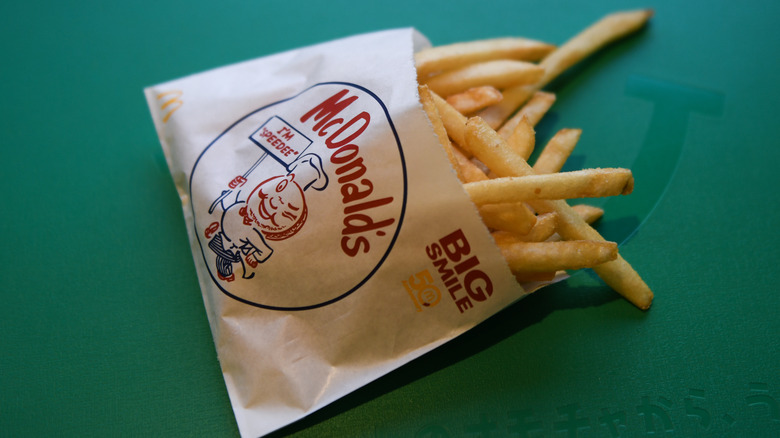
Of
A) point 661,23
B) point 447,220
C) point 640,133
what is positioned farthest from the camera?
point 661,23

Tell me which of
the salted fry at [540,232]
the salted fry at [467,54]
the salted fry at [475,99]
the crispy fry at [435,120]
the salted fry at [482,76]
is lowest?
the salted fry at [540,232]

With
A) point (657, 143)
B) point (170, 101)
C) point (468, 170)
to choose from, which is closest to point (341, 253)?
point (468, 170)

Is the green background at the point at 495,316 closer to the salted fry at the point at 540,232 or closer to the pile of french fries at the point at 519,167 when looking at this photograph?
the pile of french fries at the point at 519,167

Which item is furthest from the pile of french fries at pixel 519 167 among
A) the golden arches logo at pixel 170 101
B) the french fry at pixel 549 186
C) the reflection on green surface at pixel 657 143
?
the golden arches logo at pixel 170 101

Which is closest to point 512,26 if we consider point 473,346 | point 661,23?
point 661,23

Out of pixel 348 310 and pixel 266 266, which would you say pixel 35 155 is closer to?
pixel 266 266

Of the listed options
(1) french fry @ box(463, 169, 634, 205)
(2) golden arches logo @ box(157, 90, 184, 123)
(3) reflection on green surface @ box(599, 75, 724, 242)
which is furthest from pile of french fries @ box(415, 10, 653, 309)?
(2) golden arches logo @ box(157, 90, 184, 123)
